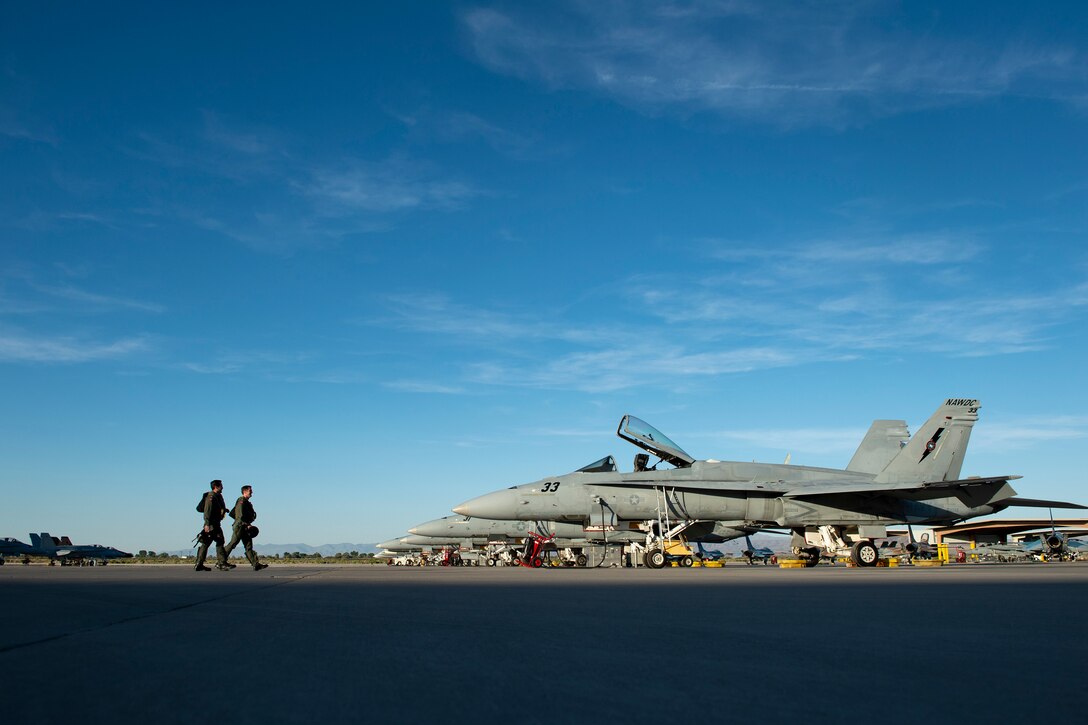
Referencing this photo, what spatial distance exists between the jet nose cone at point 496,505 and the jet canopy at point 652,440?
3.47 meters

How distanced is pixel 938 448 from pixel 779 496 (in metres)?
5.17

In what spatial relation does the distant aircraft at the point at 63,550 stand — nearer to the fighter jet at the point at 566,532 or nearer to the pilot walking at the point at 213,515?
the fighter jet at the point at 566,532

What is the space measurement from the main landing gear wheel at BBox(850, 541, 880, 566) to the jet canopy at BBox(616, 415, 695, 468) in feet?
15.2

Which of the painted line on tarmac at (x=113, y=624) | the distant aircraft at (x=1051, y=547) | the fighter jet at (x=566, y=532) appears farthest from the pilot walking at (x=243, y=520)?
the distant aircraft at (x=1051, y=547)

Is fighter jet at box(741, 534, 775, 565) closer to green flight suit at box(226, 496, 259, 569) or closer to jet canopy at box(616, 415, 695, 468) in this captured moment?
jet canopy at box(616, 415, 695, 468)

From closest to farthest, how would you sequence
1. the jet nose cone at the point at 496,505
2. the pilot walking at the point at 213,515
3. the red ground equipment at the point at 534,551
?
the pilot walking at the point at 213,515 → the jet nose cone at the point at 496,505 → the red ground equipment at the point at 534,551

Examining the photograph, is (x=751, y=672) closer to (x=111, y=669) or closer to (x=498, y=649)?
(x=498, y=649)

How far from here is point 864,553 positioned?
→ 69.5 ft

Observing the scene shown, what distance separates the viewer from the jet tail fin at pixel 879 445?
25.8 metres

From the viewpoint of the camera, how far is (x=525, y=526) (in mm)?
32781

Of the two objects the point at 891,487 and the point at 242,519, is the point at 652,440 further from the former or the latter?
the point at 242,519

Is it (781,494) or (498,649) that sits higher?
(781,494)

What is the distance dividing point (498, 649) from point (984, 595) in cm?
649

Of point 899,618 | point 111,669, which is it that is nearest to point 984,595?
point 899,618
